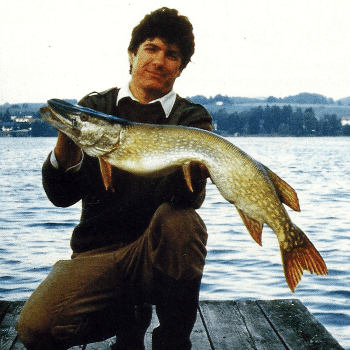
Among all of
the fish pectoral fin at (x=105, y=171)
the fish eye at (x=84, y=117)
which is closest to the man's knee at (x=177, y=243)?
the fish pectoral fin at (x=105, y=171)

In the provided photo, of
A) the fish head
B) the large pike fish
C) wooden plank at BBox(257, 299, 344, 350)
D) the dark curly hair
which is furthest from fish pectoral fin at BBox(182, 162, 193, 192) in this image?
wooden plank at BBox(257, 299, 344, 350)

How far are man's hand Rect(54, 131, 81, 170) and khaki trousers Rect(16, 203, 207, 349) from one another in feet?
1.75

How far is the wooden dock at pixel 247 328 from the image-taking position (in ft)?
11.6

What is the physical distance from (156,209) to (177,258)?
34 cm

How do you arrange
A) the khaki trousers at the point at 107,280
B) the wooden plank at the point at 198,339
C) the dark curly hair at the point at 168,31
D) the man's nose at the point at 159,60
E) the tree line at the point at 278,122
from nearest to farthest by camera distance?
the khaki trousers at the point at 107,280 < the man's nose at the point at 159,60 < the dark curly hair at the point at 168,31 < the wooden plank at the point at 198,339 < the tree line at the point at 278,122

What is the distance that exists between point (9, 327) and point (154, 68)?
2.13 metres

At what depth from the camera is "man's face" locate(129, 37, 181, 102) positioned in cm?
313

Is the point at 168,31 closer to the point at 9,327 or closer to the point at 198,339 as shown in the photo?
the point at 198,339

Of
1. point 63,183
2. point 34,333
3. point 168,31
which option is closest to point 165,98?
point 168,31

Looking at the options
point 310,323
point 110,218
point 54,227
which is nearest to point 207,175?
point 110,218

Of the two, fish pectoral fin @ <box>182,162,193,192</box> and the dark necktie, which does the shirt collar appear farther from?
fish pectoral fin @ <box>182,162,193,192</box>

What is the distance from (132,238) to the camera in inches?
122

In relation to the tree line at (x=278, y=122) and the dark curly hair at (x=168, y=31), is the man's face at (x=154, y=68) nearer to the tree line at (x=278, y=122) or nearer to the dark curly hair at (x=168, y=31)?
the dark curly hair at (x=168, y=31)

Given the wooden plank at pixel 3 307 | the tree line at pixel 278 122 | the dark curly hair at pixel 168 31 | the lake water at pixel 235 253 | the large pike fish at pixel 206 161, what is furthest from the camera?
the tree line at pixel 278 122
